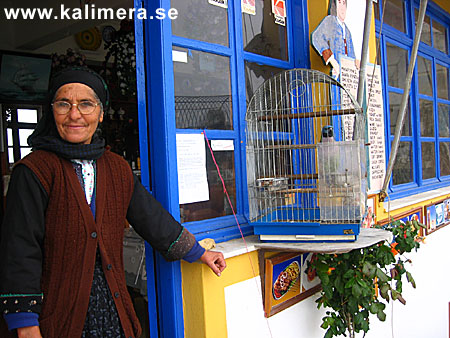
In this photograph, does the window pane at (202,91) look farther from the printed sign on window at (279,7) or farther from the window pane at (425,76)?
the window pane at (425,76)

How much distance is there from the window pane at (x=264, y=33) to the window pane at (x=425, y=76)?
8.20 feet

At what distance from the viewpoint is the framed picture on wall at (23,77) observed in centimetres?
353

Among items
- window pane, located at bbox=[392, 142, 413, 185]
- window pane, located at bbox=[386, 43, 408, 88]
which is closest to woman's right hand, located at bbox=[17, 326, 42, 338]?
window pane, located at bbox=[392, 142, 413, 185]

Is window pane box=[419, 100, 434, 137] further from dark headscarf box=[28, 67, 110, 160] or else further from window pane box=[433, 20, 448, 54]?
dark headscarf box=[28, 67, 110, 160]

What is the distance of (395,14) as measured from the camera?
13.8ft

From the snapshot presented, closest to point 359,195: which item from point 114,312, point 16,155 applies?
point 114,312

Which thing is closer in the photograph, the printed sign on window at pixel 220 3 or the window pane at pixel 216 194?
the window pane at pixel 216 194

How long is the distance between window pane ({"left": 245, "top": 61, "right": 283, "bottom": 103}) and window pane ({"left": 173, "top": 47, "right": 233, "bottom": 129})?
157mm

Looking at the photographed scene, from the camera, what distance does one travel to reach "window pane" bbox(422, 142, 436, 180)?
183 inches

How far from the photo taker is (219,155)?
232cm

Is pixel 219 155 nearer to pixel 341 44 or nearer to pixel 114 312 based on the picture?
pixel 114 312

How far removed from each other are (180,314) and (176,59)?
1.19 metres

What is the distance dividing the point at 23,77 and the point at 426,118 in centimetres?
397

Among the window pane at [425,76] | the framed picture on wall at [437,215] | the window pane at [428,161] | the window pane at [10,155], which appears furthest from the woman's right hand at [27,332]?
the window pane at [425,76]
